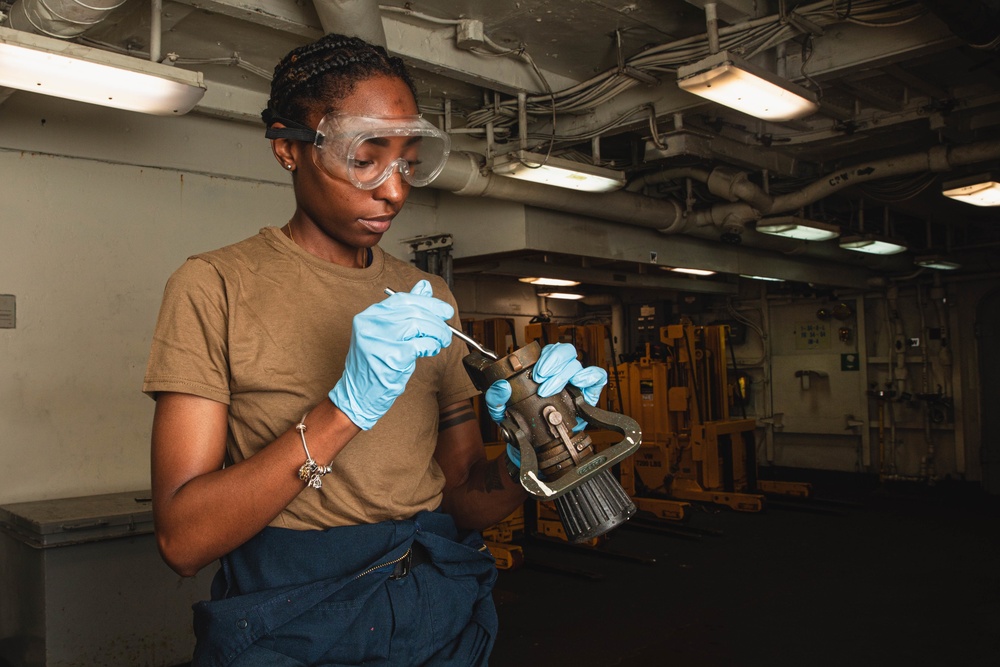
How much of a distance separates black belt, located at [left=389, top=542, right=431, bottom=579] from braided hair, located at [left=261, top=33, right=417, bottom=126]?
2.56 ft

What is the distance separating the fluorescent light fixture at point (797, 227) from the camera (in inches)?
259

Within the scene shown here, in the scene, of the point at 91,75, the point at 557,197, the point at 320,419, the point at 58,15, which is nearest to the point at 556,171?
the point at 557,197

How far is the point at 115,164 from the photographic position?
14.8 ft

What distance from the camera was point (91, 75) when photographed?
3.03 meters

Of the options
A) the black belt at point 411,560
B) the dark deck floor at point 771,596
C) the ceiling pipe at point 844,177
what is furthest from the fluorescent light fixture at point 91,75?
the ceiling pipe at point 844,177

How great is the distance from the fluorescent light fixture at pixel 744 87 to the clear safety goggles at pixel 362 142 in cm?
243

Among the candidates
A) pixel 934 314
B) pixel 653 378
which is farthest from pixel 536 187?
pixel 934 314

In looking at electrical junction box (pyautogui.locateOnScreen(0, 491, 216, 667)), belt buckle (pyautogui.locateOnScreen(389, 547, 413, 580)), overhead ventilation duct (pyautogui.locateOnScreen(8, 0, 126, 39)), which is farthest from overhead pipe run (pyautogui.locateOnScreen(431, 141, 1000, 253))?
belt buckle (pyautogui.locateOnScreen(389, 547, 413, 580))

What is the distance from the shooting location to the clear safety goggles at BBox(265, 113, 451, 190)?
1303 mm

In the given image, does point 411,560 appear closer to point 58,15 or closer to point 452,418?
point 452,418

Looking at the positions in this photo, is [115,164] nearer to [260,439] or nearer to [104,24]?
[104,24]

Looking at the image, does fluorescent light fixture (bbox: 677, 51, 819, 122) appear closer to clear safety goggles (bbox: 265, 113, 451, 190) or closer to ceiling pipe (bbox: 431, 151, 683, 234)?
ceiling pipe (bbox: 431, 151, 683, 234)

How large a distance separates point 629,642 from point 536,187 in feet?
9.98

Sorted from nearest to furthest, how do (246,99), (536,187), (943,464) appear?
(246,99), (536,187), (943,464)
